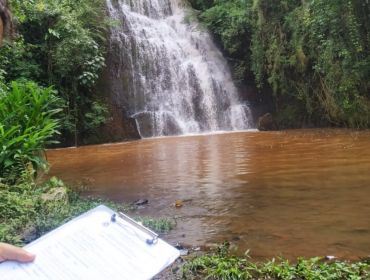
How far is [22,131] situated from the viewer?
18.4 feet

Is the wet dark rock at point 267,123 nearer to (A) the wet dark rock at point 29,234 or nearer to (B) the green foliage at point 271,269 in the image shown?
(A) the wet dark rock at point 29,234

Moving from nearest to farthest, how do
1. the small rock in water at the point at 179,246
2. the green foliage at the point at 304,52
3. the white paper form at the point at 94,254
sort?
the white paper form at the point at 94,254 < the small rock in water at the point at 179,246 < the green foliage at the point at 304,52

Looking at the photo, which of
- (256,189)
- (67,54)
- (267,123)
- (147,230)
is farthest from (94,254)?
(67,54)

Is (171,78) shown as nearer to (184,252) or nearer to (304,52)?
(304,52)

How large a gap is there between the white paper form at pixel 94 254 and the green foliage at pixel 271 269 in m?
1.38

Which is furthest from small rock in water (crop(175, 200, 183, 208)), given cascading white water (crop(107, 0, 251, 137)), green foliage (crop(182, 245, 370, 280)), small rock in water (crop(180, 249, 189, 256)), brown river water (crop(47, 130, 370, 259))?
cascading white water (crop(107, 0, 251, 137))

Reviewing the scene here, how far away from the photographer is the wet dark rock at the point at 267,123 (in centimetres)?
1395

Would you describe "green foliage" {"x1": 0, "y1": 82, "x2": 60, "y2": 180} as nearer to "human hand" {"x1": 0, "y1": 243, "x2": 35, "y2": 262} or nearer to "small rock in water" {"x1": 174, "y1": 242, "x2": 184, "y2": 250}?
"small rock in water" {"x1": 174, "y1": 242, "x2": 184, "y2": 250}

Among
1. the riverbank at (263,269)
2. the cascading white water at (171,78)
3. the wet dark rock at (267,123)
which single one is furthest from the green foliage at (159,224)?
the cascading white water at (171,78)

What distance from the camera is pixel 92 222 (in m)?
1.48

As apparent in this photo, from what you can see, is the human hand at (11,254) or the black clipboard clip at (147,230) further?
the black clipboard clip at (147,230)

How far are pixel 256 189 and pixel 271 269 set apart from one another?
104 inches

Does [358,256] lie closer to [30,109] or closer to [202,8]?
[30,109]

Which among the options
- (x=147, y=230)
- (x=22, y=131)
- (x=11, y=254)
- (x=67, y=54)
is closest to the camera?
(x=11, y=254)
